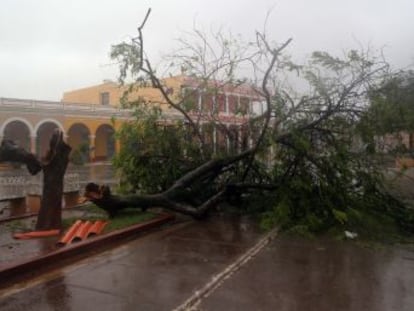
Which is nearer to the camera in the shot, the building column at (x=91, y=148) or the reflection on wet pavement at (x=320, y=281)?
the reflection on wet pavement at (x=320, y=281)

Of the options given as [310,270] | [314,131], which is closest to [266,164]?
[314,131]

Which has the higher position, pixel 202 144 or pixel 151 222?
pixel 202 144

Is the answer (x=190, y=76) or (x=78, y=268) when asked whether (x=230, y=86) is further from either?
(x=78, y=268)

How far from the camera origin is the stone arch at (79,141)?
32594mm

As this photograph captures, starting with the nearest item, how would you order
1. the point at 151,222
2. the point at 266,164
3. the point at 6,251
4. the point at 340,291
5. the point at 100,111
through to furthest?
the point at 340,291, the point at 6,251, the point at 151,222, the point at 266,164, the point at 100,111

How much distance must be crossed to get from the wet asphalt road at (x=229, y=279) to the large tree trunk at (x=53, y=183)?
1.42 meters

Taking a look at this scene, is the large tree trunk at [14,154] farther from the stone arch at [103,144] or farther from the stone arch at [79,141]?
the stone arch at [103,144]

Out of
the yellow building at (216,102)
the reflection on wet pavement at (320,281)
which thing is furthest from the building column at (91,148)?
the reflection on wet pavement at (320,281)

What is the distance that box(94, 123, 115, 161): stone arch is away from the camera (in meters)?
37.0

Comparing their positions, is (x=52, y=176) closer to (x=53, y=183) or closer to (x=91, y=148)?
(x=53, y=183)

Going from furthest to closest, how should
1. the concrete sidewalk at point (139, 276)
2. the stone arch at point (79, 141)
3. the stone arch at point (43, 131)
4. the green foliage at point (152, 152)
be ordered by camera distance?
the stone arch at point (79, 141) < the stone arch at point (43, 131) < the green foliage at point (152, 152) < the concrete sidewalk at point (139, 276)

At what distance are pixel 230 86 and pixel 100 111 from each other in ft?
84.0

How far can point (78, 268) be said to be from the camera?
17.9ft

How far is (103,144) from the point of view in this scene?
3784 centimetres
